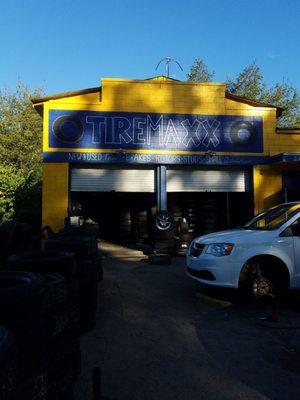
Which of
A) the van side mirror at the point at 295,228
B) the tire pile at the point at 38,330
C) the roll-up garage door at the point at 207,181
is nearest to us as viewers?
the tire pile at the point at 38,330

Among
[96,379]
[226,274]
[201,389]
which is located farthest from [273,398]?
[226,274]

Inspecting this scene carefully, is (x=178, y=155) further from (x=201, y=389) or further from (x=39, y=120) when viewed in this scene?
(x=39, y=120)

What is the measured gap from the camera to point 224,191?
17.3m

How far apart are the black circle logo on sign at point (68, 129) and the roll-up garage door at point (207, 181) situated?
3.82 m

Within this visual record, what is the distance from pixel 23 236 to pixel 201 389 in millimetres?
Result: 6302

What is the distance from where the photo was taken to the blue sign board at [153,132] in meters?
15.9

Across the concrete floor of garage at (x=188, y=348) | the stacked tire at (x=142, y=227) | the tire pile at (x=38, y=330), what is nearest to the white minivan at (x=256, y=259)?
the concrete floor of garage at (x=188, y=348)

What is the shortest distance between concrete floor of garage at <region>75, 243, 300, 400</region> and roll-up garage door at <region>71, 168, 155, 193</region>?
809cm

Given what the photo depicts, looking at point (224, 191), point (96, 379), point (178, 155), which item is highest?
point (178, 155)

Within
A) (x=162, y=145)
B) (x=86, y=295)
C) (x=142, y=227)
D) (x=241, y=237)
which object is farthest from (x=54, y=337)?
(x=142, y=227)

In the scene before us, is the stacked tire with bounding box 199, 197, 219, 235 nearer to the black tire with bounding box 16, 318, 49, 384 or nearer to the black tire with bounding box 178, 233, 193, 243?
the black tire with bounding box 178, 233, 193, 243

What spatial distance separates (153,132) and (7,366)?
48.8 feet

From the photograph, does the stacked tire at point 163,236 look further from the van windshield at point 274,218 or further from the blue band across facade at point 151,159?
the van windshield at point 274,218

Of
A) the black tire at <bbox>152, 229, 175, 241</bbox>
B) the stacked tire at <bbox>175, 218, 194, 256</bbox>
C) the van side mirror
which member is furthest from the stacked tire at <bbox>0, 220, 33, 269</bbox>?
the stacked tire at <bbox>175, 218, 194, 256</bbox>
